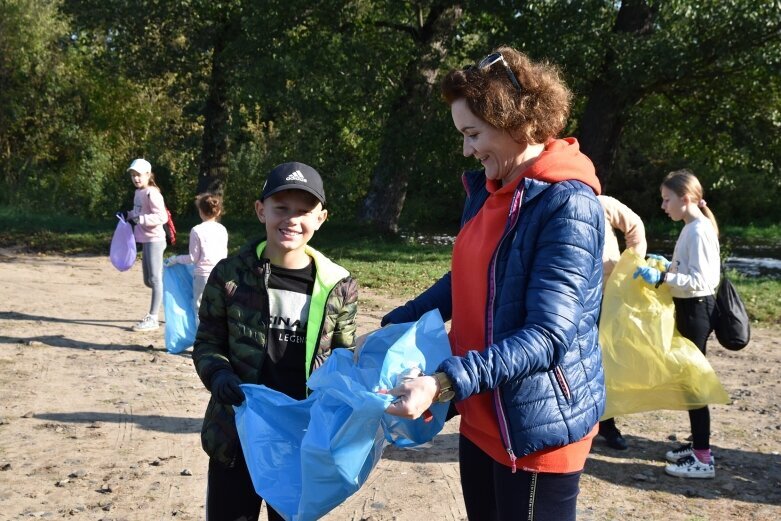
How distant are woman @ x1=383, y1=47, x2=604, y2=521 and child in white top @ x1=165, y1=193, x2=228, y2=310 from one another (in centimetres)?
544

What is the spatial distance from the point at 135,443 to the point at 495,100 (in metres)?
4.21

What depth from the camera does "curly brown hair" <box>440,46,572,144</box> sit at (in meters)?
2.34

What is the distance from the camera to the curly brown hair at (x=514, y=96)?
7.66ft

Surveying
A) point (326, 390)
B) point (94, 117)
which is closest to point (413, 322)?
point (326, 390)

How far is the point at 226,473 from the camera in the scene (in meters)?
Result: 2.91

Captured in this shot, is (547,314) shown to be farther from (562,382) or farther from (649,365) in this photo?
(649,365)

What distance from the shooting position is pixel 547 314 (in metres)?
2.18

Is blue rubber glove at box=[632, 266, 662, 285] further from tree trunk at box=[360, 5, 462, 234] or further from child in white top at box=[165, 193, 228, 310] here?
tree trunk at box=[360, 5, 462, 234]

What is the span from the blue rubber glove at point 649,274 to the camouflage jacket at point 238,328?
2.92 m

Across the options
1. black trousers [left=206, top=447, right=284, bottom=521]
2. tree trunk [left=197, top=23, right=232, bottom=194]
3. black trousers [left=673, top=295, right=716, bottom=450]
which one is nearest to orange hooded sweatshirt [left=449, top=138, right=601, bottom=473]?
black trousers [left=206, top=447, right=284, bottom=521]

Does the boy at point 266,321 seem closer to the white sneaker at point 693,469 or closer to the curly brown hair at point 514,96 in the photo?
the curly brown hair at point 514,96

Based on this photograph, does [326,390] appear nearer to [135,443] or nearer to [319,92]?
[135,443]

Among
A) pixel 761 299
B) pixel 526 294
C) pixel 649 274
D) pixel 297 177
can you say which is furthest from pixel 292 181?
pixel 761 299

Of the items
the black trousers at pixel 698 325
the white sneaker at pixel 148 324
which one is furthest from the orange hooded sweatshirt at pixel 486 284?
the white sneaker at pixel 148 324
